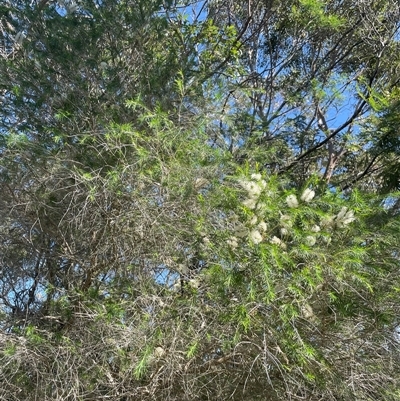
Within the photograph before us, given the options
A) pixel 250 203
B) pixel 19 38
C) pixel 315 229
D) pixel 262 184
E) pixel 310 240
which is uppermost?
pixel 19 38

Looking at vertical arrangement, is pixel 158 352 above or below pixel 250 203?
below

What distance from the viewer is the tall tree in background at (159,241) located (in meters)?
3.85

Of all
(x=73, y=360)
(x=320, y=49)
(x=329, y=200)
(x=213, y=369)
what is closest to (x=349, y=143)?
(x=320, y=49)

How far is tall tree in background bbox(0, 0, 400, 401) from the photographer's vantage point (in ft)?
12.6

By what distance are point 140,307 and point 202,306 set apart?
1.61 ft

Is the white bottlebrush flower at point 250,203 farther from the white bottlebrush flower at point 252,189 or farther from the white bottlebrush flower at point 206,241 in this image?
the white bottlebrush flower at point 206,241

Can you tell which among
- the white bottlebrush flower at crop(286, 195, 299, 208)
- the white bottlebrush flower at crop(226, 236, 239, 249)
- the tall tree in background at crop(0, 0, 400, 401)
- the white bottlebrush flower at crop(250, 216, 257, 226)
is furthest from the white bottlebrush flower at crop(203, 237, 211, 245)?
the white bottlebrush flower at crop(286, 195, 299, 208)

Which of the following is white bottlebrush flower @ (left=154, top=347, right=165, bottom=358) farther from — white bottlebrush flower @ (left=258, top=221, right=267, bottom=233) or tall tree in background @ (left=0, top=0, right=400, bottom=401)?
white bottlebrush flower @ (left=258, top=221, right=267, bottom=233)

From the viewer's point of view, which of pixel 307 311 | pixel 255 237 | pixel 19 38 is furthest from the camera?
pixel 19 38

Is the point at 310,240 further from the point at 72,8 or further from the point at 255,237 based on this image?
the point at 72,8

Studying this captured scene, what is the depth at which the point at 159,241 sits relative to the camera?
4.31 meters

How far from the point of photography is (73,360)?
400 cm

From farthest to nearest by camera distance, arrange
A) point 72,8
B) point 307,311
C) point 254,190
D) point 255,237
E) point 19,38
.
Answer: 1. point 72,8
2. point 19,38
3. point 307,311
4. point 254,190
5. point 255,237

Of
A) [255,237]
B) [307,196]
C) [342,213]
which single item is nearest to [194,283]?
[255,237]
